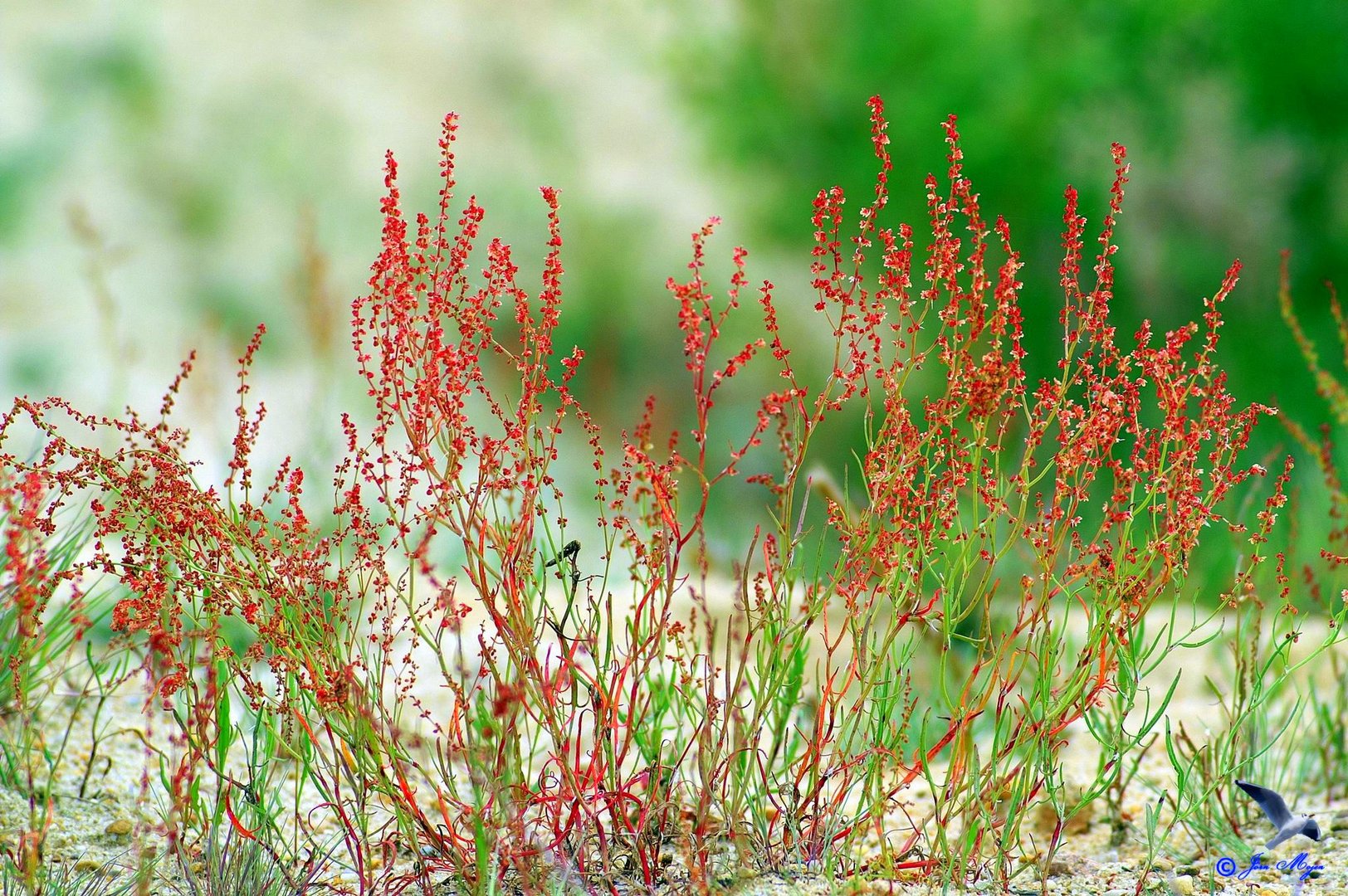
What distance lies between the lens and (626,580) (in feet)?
17.0

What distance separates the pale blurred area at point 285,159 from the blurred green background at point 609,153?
0.12ft

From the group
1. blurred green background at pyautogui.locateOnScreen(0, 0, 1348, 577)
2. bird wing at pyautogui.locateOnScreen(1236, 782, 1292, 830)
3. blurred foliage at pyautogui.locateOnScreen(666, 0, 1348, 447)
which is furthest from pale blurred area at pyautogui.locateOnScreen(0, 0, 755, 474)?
bird wing at pyautogui.locateOnScreen(1236, 782, 1292, 830)

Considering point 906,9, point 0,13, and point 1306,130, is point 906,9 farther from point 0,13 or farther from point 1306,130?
point 0,13

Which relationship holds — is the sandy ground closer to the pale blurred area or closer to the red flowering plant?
the red flowering plant

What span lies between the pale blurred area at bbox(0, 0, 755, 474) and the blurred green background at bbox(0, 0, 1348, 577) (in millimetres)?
37

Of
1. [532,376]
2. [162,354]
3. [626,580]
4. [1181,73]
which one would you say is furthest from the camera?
[162,354]

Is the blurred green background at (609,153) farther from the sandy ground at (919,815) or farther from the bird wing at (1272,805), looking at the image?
the bird wing at (1272,805)

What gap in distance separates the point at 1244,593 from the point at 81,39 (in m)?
13.0

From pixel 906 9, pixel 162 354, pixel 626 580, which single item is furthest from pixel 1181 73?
pixel 162 354

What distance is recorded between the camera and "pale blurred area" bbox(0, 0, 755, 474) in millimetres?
9906

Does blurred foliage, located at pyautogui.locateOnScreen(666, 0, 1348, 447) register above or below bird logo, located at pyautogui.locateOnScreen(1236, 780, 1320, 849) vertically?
above

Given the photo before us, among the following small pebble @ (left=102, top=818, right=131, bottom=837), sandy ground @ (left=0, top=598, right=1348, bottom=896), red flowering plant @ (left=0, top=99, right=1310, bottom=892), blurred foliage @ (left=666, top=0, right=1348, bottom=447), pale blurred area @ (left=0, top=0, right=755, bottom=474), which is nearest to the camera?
red flowering plant @ (left=0, top=99, right=1310, bottom=892)

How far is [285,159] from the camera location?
12.0 metres

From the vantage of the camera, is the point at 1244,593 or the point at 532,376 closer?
the point at 532,376
